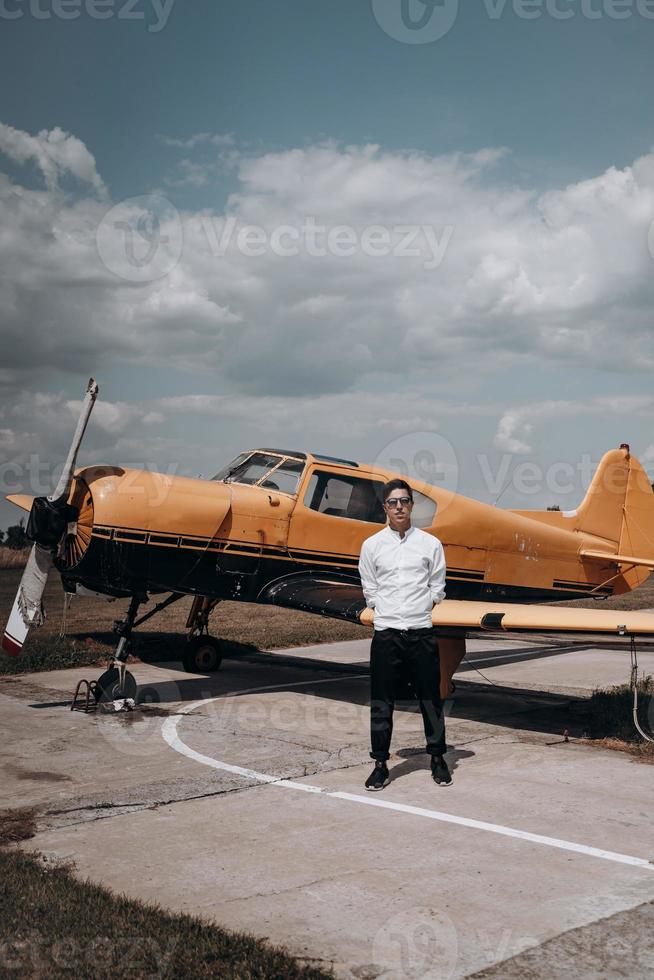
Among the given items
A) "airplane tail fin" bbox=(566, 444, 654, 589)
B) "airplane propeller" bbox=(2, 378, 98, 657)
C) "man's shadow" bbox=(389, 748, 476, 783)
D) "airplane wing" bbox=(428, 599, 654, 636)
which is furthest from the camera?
"airplane tail fin" bbox=(566, 444, 654, 589)

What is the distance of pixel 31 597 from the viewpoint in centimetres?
911

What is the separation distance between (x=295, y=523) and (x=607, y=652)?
23.6 ft

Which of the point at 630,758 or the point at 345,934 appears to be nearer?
the point at 345,934

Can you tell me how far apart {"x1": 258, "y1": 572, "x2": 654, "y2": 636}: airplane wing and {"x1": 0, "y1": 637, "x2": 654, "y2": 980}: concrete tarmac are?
105cm

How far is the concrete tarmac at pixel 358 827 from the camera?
369 centimetres

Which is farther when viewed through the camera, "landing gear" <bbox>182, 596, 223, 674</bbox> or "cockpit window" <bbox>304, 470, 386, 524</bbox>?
"landing gear" <bbox>182, 596, 223, 674</bbox>

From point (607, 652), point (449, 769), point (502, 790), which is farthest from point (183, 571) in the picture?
point (607, 652)

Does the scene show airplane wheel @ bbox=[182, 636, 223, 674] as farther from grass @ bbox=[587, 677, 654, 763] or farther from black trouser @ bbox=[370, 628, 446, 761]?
black trouser @ bbox=[370, 628, 446, 761]

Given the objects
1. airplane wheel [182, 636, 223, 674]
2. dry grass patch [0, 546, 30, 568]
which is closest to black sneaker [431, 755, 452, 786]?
airplane wheel [182, 636, 223, 674]

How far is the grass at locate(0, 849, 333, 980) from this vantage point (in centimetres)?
333

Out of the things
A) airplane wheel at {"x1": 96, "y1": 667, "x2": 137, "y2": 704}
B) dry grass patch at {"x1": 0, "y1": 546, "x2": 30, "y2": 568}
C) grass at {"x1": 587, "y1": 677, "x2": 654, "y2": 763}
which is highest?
grass at {"x1": 587, "y1": 677, "x2": 654, "y2": 763}

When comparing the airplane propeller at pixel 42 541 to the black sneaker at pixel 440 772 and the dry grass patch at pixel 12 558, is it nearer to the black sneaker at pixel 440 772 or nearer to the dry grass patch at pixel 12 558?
the black sneaker at pixel 440 772

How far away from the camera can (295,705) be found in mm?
9500

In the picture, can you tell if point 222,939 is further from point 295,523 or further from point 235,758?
point 295,523
